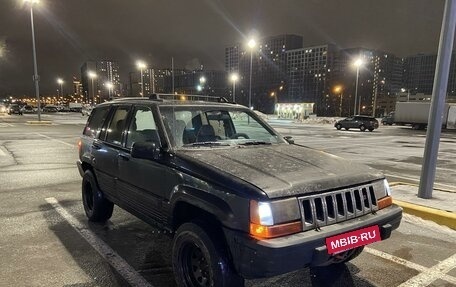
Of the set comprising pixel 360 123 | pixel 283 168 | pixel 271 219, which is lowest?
pixel 360 123

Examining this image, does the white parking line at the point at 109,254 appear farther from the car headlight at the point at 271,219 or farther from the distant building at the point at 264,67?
the distant building at the point at 264,67

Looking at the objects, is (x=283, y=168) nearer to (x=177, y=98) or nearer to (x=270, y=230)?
(x=270, y=230)

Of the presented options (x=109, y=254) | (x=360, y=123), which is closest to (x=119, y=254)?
(x=109, y=254)

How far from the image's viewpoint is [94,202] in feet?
17.8

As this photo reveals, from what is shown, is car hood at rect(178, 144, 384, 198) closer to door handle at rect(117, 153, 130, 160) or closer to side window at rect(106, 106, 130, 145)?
door handle at rect(117, 153, 130, 160)

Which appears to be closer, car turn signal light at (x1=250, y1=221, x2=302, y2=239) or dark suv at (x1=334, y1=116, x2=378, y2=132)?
car turn signal light at (x1=250, y1=221, x2=302, y2=239)

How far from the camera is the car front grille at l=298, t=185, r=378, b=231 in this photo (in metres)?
2.93

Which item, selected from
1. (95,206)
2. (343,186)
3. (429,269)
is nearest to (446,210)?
(429,269)

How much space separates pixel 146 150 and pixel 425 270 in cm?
348

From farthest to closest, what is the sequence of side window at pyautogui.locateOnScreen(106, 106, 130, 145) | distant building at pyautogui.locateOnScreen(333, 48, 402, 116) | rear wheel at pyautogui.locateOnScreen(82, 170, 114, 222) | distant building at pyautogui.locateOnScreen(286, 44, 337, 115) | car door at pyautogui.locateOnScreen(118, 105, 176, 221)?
distant building at pyautogui.locateOnScreen(286, 44, 337, 115), distant building at pyautogui.locateOnScreen(333, 48, 402, 116), rear wheel at pyautogui.locateOnScreen(82, 170, 114, 222), side window at pyautogui.locateOnScreen(106, 106, 130, 145), car door at pyautogui.locateOnScreen(118, 105, 176, 221)

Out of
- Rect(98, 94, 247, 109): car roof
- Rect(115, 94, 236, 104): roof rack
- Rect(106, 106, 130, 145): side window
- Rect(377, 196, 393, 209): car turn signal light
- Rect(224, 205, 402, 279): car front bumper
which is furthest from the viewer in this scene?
Rect(106, 106, 130, 145): side window

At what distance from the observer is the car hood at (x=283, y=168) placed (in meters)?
2.92

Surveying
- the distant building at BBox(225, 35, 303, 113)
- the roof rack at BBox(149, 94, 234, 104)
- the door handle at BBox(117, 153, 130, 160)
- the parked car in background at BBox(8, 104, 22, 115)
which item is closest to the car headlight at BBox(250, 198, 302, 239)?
the door handle at BBox(117, 153, 130, 160)

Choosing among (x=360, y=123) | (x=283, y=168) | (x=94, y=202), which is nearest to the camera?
(x=283, y=168)
